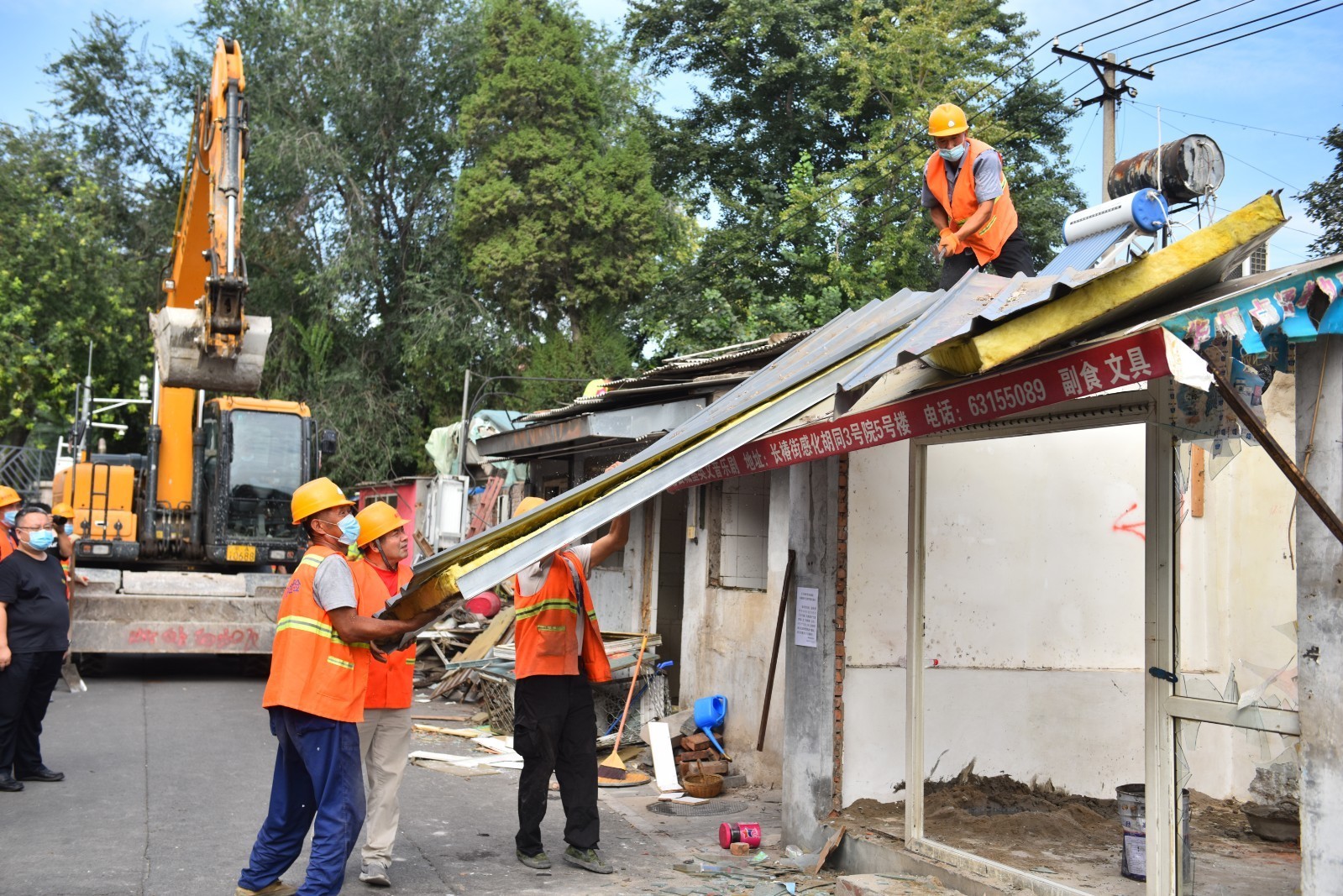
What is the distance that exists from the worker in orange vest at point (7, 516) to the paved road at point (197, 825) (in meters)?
1.68

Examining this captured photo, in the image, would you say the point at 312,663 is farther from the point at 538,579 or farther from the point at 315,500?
the point at 538,579

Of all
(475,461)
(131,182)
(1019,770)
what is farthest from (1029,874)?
(131,182)

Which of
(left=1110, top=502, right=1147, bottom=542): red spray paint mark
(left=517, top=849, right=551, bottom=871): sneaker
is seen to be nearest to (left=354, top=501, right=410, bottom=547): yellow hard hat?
(left=517, top=849, right=551, bottom=871): sneaker

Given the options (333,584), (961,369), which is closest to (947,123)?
(961,369)

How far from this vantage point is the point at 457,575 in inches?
179

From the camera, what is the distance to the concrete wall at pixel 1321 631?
390cm

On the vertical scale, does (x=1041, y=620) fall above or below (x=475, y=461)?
below

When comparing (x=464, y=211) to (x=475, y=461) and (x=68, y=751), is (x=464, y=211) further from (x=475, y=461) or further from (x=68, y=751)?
(x=68, y=751)

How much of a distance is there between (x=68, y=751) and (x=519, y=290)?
58.0 ft

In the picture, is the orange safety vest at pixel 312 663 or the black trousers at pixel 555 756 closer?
the orange safety vest at pixel 312 663

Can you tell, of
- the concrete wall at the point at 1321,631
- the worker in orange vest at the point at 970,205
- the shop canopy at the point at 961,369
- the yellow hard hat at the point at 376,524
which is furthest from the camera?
the worker in orange vest at the point at 970,205

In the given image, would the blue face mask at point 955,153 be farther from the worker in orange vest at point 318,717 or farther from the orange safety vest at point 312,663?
the orange safety vest at point 312,663

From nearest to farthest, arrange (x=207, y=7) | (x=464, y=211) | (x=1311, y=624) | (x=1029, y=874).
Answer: (x=1311, y=624) < (x=1029, y=874) < (x=464, y=211) < (x=207, y=7)

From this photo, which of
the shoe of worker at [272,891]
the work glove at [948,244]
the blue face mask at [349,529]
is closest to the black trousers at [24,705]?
the shoe of worker at [272,891]
